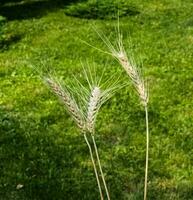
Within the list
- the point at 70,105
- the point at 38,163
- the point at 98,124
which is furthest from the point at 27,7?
the point at 70,105

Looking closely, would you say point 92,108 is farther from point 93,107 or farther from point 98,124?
point 98,124

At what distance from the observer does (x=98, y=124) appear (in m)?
11.2

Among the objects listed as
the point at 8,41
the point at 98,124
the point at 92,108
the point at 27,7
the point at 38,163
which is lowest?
the point at 38,163

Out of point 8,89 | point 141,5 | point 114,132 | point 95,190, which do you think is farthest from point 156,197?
point 141,5

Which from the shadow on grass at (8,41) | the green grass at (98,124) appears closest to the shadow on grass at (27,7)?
the green grass at (98,124)

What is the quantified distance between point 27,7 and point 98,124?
10.4 m

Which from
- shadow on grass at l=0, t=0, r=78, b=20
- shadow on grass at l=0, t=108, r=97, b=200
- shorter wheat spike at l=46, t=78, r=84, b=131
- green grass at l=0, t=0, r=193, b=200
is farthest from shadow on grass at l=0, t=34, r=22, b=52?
shorter wheat spike at l=46, t=78, r=84, b=131

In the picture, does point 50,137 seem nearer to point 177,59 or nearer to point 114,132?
point 114,132

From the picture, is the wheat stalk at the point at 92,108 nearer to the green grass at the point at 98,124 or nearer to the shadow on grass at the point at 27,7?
the green grass at the point at 98,124

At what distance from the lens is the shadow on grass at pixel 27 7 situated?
64.1 feet

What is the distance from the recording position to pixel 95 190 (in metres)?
8.83

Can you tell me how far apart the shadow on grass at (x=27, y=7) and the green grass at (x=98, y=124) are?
1765 mm

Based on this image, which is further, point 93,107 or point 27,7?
point 27,7

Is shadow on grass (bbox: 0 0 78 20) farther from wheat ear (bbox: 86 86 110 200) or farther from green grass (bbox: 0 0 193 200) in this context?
wheat ear (bbox: 86 86 110 200)
